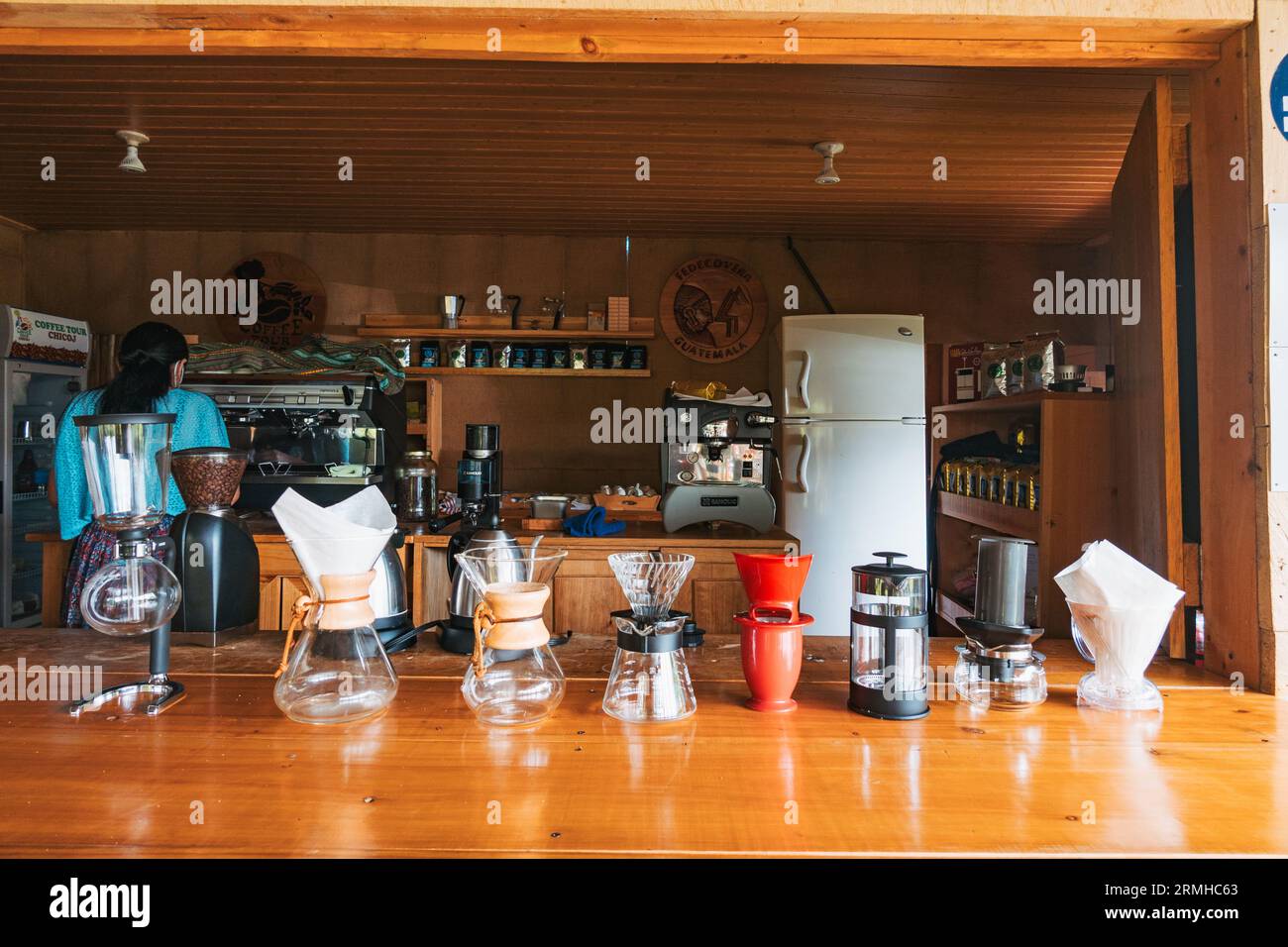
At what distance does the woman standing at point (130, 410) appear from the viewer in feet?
9.78

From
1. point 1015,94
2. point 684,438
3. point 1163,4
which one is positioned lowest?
point 684,438

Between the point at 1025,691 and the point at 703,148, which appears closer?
Result: the point at 1025,691

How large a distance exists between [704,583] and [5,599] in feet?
12.9

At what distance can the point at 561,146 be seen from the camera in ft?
12.3

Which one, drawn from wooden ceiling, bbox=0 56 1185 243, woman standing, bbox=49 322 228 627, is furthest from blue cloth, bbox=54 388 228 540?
wooden ceiling, bbox=0 56 1185 243

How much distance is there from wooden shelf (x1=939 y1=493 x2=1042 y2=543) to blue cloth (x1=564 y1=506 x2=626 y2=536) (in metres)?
1.71

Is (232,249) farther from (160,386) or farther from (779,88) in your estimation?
(779,88)

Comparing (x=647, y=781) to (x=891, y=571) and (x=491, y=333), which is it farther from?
(x=491, y=333)

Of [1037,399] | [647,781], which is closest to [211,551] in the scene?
[647,781]

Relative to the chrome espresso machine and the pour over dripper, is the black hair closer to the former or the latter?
the chrome espresso machine

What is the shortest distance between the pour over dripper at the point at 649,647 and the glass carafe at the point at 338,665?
1.29ft
